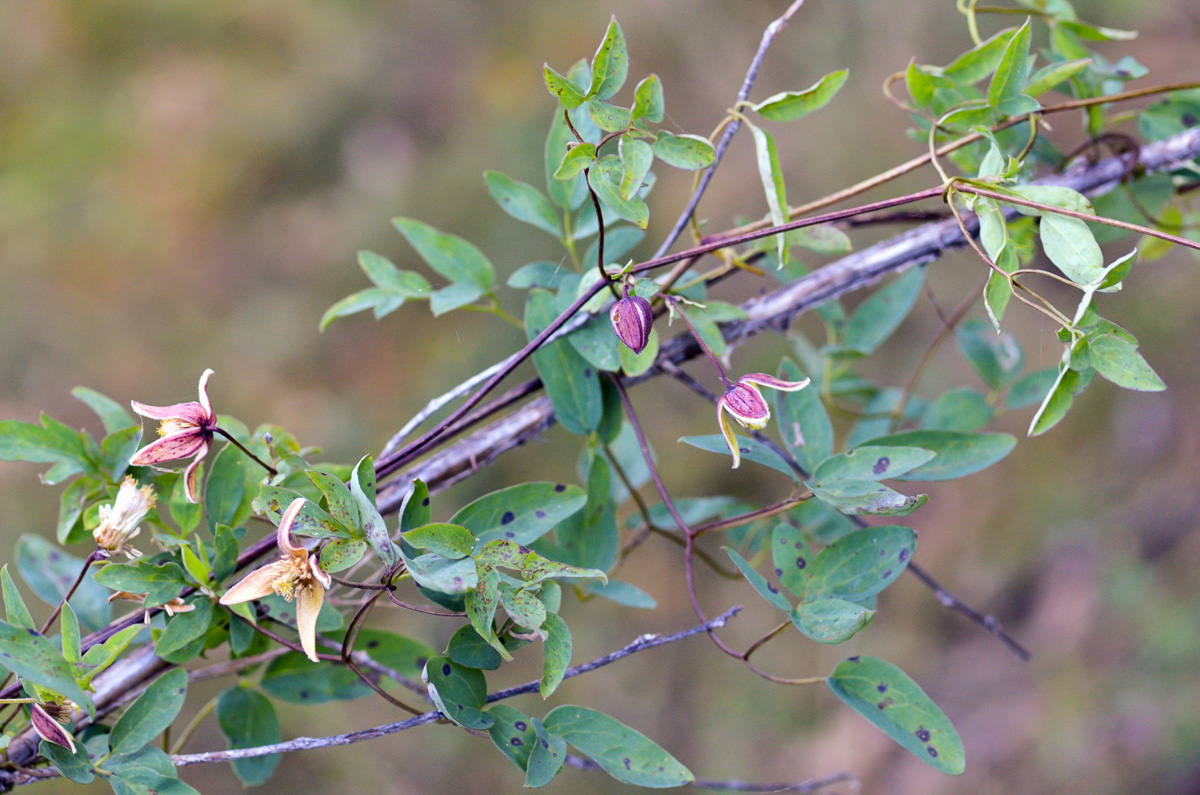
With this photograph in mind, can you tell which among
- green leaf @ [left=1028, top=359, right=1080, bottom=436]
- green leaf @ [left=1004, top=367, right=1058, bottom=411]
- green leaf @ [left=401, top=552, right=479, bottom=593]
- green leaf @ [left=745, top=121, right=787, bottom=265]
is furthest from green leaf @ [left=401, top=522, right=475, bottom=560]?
green leaf @ [left=1004, top=367, right=1058, bottom=411]

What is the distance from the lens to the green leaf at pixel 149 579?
63cm

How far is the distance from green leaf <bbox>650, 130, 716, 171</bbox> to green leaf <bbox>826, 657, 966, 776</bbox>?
0.45m

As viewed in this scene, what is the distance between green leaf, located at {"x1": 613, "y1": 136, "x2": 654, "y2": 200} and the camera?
0.58 meters

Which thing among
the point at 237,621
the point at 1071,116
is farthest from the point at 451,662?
the point at 1071,116

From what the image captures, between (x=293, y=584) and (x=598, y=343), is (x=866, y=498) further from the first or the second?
(x=293, y=584)

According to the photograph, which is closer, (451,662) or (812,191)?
(451,662)

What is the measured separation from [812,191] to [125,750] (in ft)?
8.05

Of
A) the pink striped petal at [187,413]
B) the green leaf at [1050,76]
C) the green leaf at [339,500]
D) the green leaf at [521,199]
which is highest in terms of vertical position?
the green leaf at [1050,76]

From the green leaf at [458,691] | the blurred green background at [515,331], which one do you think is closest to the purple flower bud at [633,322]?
the green leaf at [458,691]

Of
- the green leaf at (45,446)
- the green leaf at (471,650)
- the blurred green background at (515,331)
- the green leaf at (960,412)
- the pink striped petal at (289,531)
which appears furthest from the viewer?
the blurred green background at (515,331)

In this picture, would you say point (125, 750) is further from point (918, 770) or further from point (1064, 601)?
point (1064, 601)

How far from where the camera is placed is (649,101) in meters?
0.62

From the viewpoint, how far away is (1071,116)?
98.2 inches

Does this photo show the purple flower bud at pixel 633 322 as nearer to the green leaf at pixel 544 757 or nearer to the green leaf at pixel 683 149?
the green leaf at pixel 683 149
